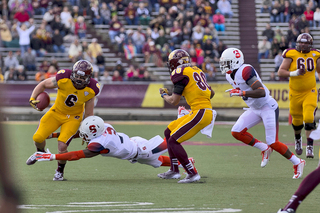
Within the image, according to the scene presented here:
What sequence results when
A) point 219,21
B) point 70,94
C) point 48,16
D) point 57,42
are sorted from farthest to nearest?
point 219,21 < point 48,16 < point 57,42 < point 70,94

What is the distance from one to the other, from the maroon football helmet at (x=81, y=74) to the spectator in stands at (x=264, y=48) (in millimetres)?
17049

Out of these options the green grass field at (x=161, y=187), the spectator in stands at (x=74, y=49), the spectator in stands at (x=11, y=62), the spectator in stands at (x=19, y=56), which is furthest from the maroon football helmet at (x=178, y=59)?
the spectator in stands at (x=19, y=56)

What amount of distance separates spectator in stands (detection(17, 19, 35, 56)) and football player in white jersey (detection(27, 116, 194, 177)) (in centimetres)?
1550

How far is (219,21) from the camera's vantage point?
79.7 ft

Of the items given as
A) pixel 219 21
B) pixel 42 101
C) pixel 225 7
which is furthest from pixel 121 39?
pixel 42 101

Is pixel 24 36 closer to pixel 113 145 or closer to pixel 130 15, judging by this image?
pixel 130 15

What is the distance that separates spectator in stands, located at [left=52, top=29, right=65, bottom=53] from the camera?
21.9 meters

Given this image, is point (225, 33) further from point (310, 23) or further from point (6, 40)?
point (6, 40)

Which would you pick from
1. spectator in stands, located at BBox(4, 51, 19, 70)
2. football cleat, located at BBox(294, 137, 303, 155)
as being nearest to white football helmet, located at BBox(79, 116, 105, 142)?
football cleat, located at BBox(294, 137, 303, 155)

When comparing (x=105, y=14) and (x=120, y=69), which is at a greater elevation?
(x=105, y=14)

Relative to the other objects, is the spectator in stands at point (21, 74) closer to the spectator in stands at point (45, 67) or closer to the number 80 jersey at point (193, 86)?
the spectator in stands at point (45, 67)

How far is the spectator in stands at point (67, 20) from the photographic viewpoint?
22453 millimetres

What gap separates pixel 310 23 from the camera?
24109 mm

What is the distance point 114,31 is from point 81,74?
16.2 metres
